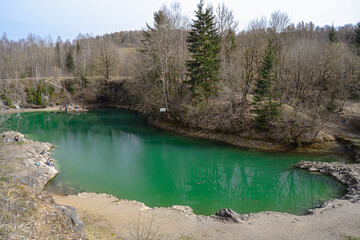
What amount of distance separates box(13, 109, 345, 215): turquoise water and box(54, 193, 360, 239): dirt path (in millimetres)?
2101

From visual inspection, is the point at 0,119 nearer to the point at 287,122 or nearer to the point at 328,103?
the point at 287,122

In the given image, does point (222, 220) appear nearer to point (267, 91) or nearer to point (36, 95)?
point (267, 91)

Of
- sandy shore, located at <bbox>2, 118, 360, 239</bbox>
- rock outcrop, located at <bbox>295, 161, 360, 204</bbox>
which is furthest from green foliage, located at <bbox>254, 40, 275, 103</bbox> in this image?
sandy shore, located at <bbox>2, 118, 360, 239</bbox>

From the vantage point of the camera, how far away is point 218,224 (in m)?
10.8

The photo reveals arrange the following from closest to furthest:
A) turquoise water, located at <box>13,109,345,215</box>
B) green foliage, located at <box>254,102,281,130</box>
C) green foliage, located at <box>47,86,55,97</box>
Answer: turquoise water, located at <box>13,109,345,215</box> → green foliage, located at <box>254,102,281,130</box> → green foliage, located at <box>47,86,55,97</box>

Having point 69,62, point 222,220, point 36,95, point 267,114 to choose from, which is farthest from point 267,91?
point 69,62

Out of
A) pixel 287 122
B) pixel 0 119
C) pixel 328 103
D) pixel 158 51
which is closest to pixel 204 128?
pixel 287 122

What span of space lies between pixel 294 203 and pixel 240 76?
1760 centimetres

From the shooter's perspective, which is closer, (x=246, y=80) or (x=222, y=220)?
(x=222, y=220)

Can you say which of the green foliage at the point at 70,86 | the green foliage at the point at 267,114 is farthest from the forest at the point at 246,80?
the green foliage at the point at 70,86

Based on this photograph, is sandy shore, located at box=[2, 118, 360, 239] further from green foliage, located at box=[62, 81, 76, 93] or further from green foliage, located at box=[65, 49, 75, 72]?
green foliage, located at box=[65, 49, 75, 72]

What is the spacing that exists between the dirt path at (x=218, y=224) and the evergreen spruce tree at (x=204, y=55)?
19536mm

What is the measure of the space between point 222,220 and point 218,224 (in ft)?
1.34

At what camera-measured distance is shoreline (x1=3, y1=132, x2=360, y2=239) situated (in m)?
9.97
